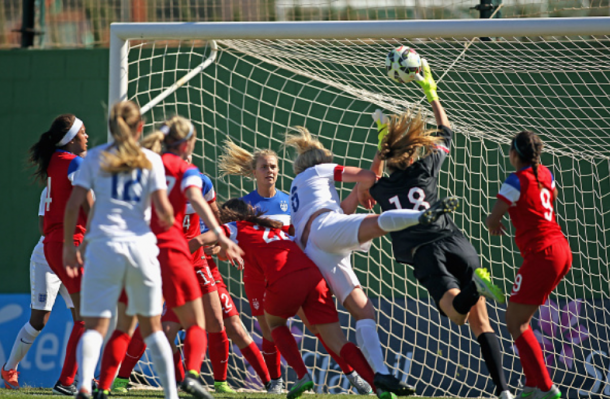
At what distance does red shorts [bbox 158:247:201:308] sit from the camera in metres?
3.63

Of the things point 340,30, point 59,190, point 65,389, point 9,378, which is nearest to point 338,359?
point 65,389

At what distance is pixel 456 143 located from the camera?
7.36 meters

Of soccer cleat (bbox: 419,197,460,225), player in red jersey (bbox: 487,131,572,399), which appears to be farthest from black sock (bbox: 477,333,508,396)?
soccer cleat (bbox: 419,197,460,225)

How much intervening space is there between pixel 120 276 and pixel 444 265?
78.7 inches

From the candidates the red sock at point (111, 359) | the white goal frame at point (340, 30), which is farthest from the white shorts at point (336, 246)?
the white goal frame at point (340, 30)

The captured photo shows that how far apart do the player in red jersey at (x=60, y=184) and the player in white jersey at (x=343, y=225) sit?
4.80 feet

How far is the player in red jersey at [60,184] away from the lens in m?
4.52

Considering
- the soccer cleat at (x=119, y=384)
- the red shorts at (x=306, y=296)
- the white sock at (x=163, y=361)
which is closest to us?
the white sock at (x=163, y=361)

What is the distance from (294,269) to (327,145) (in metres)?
3.52

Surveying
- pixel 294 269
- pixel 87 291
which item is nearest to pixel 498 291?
pixel 294 269

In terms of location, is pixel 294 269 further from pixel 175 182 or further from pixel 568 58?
pixel 568 58

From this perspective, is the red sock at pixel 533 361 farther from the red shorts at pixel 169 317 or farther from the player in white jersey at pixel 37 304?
the player in white jersey at pixel 37 304

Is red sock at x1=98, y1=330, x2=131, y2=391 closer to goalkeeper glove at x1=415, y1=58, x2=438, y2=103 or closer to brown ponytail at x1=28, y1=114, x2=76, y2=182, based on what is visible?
brown ponytail at x1=28, y1=114, x2=76, y2=182

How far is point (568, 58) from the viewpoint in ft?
21.1
